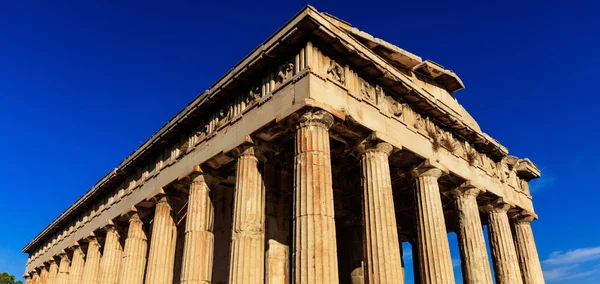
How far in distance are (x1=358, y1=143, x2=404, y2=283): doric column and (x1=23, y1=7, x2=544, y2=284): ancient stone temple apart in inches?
1.5

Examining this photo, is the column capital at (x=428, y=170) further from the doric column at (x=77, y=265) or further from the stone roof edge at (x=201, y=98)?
the doric column at (x=77, y=265)

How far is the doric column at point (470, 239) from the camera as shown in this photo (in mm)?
18531

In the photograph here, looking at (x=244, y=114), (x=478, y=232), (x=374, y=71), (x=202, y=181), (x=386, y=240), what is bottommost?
(x=386, y=240)

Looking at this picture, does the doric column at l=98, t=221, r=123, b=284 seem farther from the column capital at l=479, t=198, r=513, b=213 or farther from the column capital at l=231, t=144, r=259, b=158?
the column capital at l=479, t=198, r=513, b=213

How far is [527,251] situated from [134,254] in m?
19.4

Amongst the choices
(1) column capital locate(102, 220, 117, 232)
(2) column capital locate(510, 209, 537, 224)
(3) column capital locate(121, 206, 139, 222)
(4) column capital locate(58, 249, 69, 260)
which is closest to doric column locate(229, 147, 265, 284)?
(3) column capital locate(121, 206, 139, 222)

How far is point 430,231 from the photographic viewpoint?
1683cm

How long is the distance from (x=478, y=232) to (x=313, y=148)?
935 cm

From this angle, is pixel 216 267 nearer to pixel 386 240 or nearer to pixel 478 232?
pixel 386 240

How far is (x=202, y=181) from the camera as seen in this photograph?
1864cm

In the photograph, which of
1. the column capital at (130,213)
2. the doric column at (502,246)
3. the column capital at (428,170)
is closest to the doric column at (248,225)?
the column capital at (428,170)

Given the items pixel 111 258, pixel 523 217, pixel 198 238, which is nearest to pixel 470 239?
pixel 523 217

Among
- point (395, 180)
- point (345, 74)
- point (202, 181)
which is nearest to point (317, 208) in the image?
point (345, 74)

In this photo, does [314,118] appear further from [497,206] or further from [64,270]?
[64,270]
